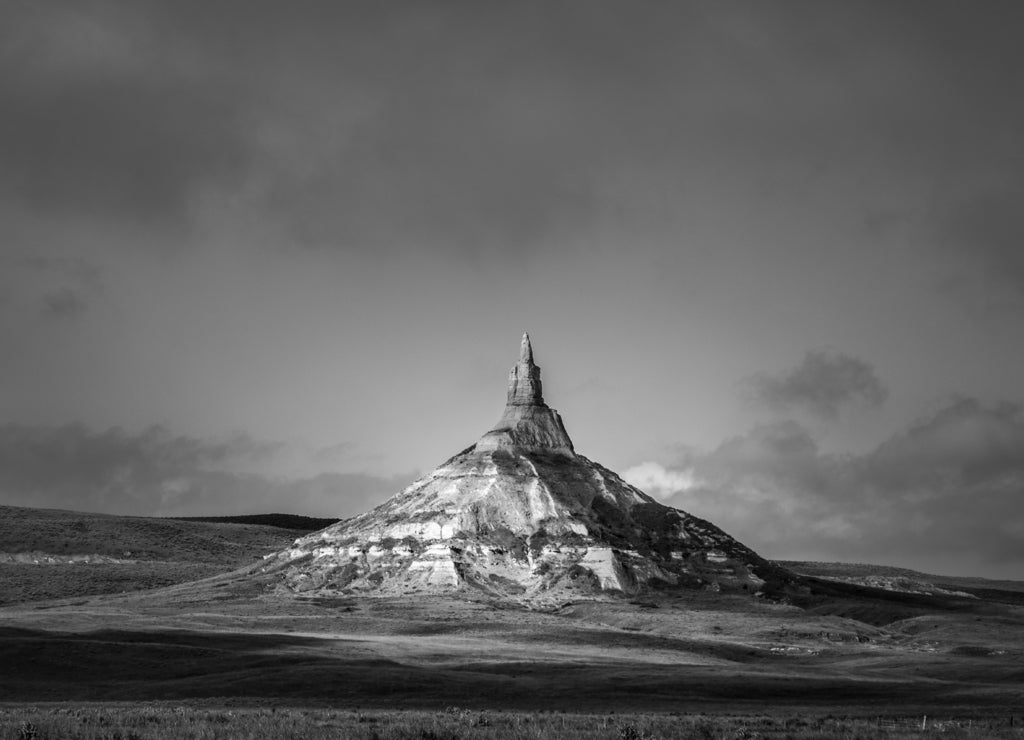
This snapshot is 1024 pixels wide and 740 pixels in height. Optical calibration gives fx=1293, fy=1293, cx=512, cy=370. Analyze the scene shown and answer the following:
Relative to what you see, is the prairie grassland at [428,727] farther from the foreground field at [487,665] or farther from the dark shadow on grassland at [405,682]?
the dark shadow on grassland at [405,682]

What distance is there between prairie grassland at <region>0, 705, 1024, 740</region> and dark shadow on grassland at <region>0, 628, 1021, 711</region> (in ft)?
55.4

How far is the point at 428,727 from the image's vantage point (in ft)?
170

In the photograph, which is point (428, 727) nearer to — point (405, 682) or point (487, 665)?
point (405, 682)

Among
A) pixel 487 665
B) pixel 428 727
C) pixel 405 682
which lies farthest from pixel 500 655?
pixel 428 727

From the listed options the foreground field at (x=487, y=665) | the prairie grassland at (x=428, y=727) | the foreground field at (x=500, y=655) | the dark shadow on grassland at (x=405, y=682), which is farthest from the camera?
the foreground field at (x=500, y=655)

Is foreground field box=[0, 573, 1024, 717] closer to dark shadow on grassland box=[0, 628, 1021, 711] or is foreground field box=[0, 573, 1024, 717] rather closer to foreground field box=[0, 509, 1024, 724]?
dark shadow on grassland box=[0, 628, 1021, 711]

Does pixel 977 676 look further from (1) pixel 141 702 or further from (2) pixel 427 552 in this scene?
(2) pixel 427 552

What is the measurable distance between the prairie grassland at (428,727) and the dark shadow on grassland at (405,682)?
1687 centimetres

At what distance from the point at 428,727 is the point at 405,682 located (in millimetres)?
40080

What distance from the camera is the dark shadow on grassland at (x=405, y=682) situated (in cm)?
8306

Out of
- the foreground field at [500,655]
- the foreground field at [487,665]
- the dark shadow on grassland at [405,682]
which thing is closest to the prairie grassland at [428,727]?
the foreground field at [487,665]

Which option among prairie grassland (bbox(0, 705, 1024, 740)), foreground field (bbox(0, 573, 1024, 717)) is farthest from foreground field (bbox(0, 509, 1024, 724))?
foreground field (bbox(0, 573, 1024, 717))

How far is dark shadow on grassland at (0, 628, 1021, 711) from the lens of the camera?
83062 millimetres

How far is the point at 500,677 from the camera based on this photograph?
315 feet
